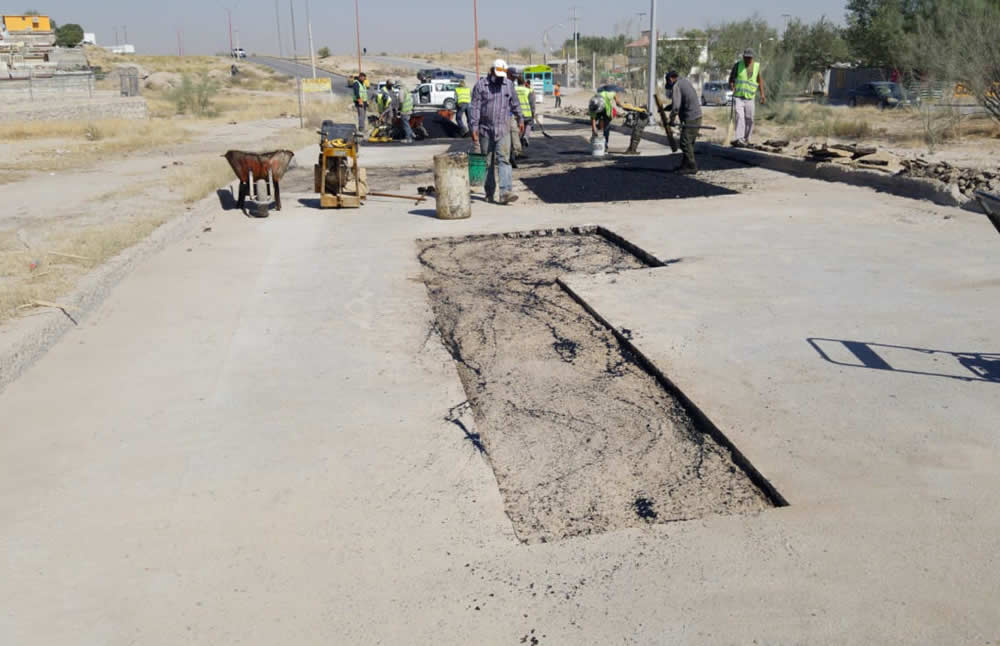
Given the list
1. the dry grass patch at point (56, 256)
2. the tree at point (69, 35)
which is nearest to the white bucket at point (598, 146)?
the dry grass patch at point (56, 256)

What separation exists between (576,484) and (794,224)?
696 centimetres

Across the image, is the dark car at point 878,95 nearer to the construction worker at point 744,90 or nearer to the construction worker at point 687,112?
the construction worker at point 744,90

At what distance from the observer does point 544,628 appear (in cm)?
307

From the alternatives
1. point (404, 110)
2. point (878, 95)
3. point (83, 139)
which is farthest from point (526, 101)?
point (878, 95)

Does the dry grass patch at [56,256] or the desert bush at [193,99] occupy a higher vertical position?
the desert bush at [193,99]

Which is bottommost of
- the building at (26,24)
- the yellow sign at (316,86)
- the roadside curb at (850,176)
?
the roadside curb at (850,176)

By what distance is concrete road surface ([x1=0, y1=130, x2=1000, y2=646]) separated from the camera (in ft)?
10.4

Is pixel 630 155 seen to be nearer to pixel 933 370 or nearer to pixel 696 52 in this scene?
pixel 933 370

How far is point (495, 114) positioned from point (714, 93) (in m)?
38.8

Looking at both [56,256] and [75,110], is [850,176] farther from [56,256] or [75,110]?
[75,110]

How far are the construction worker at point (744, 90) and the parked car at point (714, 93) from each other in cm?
2994

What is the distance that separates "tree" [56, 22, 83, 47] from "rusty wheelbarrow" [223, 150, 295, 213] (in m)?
115

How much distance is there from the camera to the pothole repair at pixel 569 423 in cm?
394

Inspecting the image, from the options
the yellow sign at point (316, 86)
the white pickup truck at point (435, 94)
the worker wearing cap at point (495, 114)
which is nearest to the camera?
the worker wearing cap at point (495, 114)
